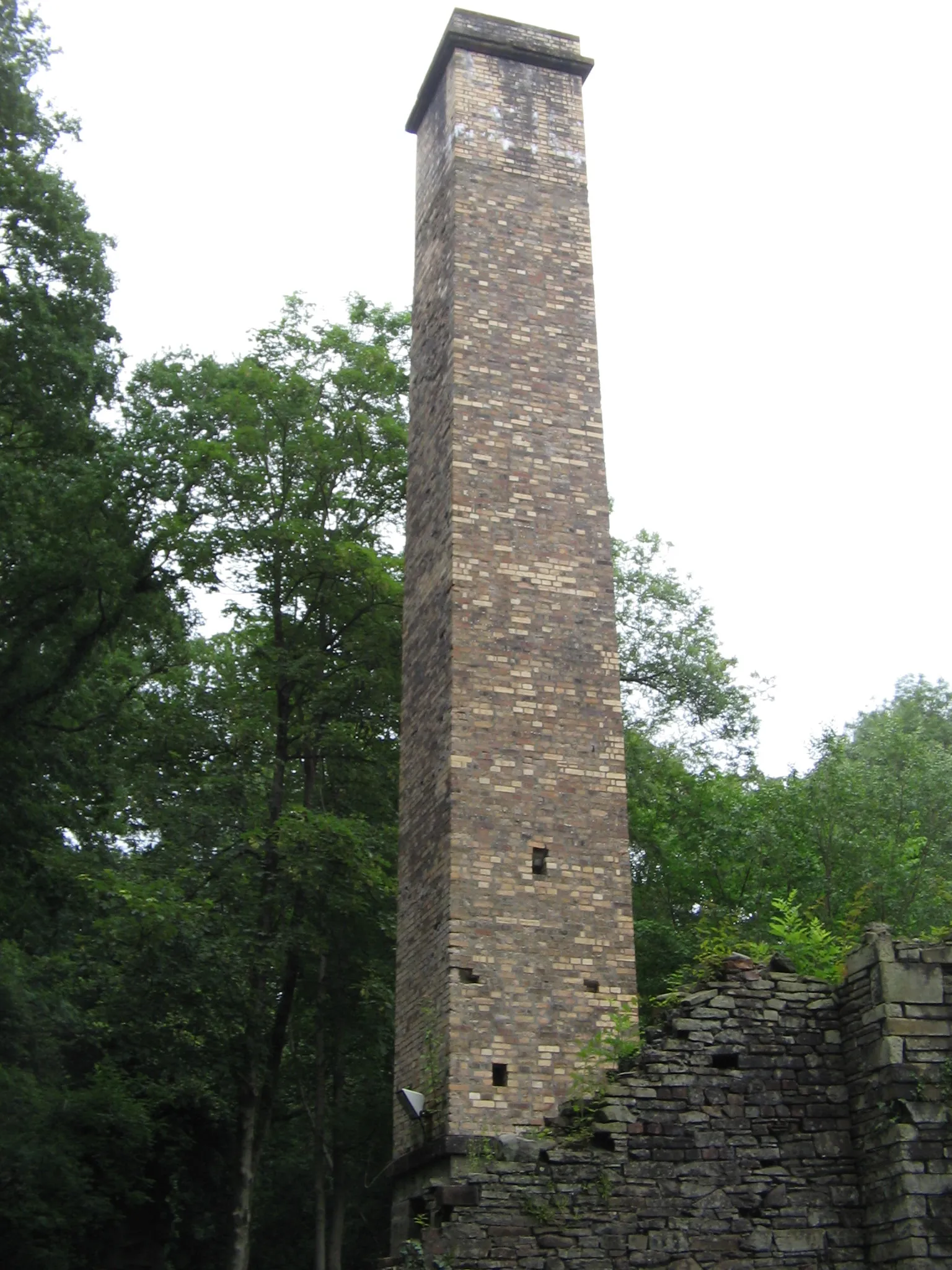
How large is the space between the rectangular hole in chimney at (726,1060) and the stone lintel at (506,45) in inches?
458

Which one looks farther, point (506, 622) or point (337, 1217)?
point (337, 1217)

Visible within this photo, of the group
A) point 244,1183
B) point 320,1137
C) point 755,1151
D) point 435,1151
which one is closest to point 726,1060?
point 755,1151

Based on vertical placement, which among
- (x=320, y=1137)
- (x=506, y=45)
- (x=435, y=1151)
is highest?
(x=506, y=45)

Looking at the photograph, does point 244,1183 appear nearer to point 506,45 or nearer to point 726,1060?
point 726,1060

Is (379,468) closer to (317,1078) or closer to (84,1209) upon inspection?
(317,1078)

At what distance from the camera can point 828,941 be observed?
11188 mm

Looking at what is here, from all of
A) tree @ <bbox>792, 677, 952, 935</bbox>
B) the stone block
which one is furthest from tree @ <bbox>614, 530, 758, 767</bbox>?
the stone block

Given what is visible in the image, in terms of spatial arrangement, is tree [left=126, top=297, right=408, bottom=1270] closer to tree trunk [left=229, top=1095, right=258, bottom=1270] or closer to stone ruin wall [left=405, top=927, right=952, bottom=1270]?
tree trunk [left=229, top=1095, right=258, bottom=1270]

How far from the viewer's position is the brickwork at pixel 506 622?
11.6 m

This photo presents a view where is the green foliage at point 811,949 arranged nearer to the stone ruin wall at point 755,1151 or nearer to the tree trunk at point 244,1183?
the stone ruin wall at point 755,1151

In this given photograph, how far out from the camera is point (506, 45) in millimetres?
15922

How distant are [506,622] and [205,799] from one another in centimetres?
809

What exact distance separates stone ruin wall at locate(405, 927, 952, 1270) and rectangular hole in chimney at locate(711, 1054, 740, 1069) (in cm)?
1

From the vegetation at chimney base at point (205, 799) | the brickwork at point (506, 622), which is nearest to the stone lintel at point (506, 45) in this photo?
the brickwork at point (506, 622)
